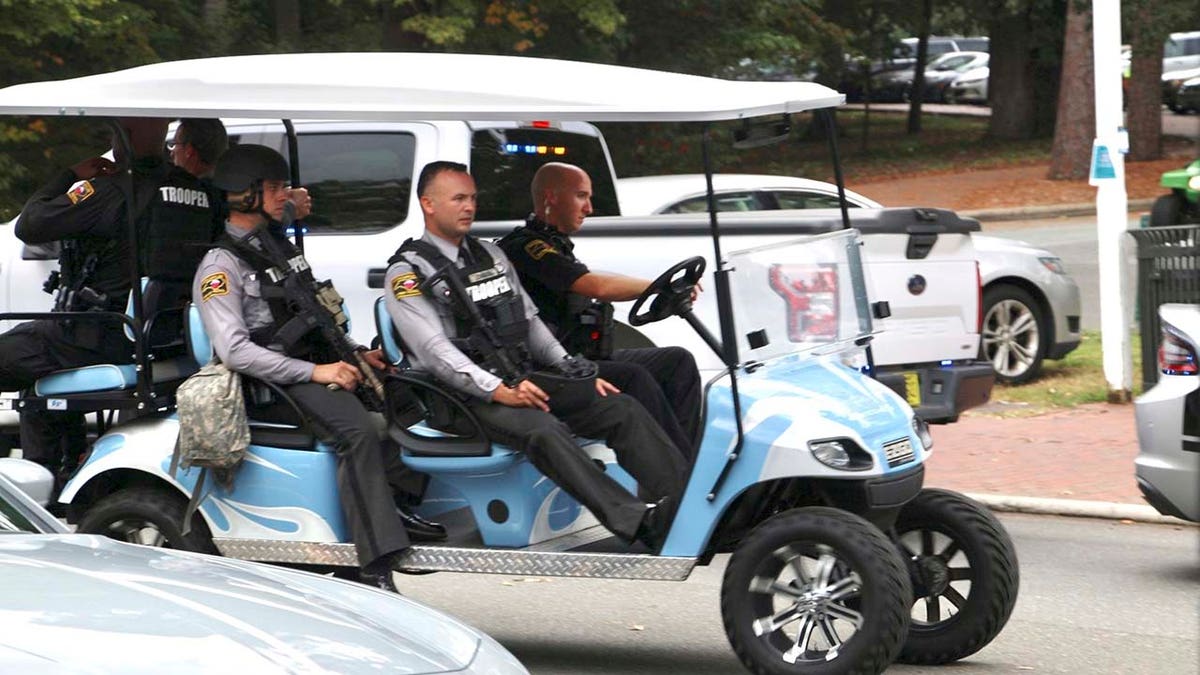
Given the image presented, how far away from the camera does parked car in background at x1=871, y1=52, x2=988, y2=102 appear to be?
4884 centimetres

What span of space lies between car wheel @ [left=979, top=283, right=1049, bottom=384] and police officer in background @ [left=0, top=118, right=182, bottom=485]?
7511 mm

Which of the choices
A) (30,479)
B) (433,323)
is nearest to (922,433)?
(433,323)

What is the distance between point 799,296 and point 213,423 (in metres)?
2.15

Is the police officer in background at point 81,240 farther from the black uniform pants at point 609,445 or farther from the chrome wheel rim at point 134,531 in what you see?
the black uniform pants at point 609,445

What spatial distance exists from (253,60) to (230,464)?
1.50 metres

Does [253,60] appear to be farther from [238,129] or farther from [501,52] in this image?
[501,52]

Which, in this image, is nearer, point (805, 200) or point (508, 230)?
point (508, 230)

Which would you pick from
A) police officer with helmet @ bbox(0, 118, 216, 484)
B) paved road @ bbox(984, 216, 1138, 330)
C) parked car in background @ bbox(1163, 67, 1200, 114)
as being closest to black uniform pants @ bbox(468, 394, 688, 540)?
police officer with helmet @ bbox(0, 118, 216, 484)

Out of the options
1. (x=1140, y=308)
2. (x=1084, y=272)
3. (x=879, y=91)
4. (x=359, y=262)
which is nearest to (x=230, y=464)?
(x=359, y=262)

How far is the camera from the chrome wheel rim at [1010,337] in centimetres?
1330

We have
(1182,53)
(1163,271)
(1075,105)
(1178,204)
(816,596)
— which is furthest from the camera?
(1182,53)

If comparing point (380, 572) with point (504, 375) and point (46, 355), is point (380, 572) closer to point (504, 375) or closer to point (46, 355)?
point (504, 375)

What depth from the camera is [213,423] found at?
253 inches

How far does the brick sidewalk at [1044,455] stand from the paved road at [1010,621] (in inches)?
36.7
